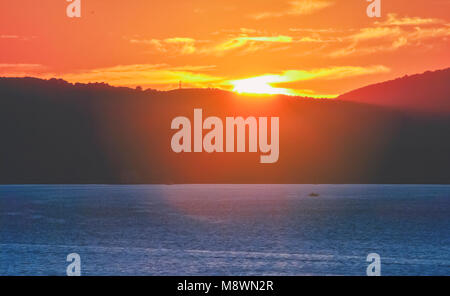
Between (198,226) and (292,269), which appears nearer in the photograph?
(292,269)

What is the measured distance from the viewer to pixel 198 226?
380 ft

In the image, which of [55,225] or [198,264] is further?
[55,225]

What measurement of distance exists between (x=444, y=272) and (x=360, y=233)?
142ft

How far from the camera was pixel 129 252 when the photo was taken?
7725 centimetres
